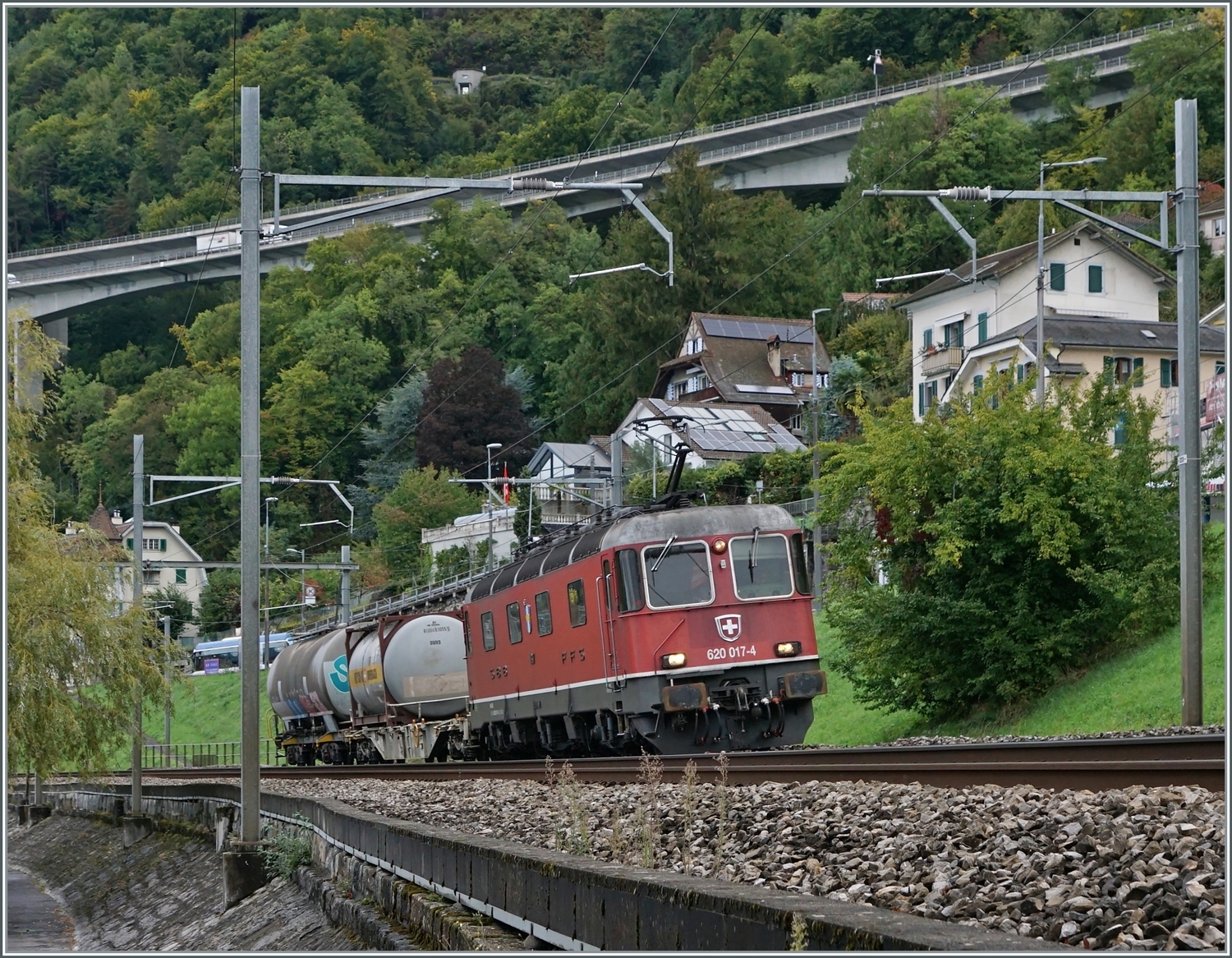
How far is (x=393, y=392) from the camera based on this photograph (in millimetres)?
96875

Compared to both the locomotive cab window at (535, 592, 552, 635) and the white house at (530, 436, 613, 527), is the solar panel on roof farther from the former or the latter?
the locomotive cab window at (535, 592, 552, 635)

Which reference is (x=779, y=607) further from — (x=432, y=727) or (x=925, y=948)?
(x=925, y=948)

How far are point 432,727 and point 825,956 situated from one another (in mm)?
26383

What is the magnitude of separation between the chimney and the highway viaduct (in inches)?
413

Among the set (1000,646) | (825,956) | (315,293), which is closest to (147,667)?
(1000,646)

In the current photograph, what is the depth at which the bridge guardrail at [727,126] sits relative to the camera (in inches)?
3622

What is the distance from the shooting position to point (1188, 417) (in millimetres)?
18438

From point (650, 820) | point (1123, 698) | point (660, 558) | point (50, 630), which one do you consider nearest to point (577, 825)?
point (650, 820)

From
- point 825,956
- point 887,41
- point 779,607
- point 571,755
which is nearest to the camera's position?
point 825,956

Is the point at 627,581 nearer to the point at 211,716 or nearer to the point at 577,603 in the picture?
the point at 577,603

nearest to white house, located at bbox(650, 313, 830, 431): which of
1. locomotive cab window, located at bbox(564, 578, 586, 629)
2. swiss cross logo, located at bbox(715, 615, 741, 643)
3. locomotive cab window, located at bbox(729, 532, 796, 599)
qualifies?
locomotive cab window, located at bbox(564, 578, 586, 629)

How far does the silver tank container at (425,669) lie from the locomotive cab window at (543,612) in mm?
8957

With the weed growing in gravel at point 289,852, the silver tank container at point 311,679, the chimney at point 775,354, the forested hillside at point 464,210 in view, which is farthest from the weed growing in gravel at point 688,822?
the chimney at point 775,354

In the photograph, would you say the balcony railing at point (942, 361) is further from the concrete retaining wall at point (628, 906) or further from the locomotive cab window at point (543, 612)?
the concrete retaining wall at point (628, 906)
